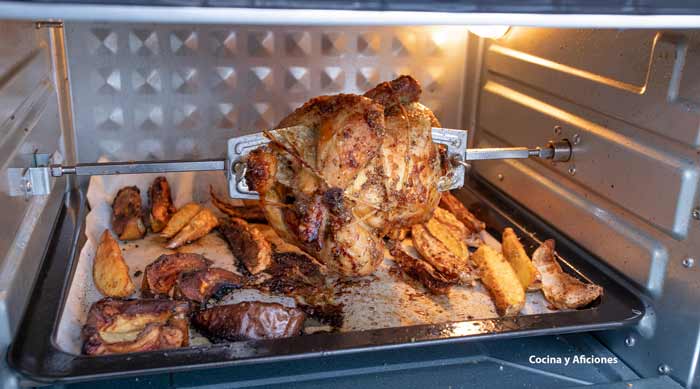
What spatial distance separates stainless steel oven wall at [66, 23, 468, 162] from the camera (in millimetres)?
2328

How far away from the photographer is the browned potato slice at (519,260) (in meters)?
1.88

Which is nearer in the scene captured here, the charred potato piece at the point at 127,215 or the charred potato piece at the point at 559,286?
the charred potato piece at the point at 559,286

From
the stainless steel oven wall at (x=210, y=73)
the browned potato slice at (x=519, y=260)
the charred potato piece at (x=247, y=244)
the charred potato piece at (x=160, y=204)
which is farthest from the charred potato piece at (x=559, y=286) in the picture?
the charred potato piece at (x=160, y=204)

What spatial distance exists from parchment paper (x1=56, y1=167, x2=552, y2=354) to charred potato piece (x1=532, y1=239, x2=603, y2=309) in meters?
0.06

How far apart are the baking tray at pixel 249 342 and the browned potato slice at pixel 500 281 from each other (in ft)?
0.49

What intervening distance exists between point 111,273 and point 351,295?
2.36 ft

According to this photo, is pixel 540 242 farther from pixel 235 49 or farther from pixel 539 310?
pixel 235 49

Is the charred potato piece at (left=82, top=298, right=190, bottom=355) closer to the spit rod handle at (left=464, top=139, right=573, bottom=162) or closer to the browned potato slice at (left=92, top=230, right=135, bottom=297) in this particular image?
the browned potato slice at (left=92, top=230, right=135, bottom=297)

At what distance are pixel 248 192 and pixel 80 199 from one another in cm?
90

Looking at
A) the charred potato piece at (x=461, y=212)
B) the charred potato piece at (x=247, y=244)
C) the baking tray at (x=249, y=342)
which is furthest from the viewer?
the charred potato piece at (x=461, y=212)

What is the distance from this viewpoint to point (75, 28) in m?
2.27

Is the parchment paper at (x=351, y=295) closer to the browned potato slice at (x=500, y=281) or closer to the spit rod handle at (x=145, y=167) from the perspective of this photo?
the browned potato slice at (x=500, y=281)

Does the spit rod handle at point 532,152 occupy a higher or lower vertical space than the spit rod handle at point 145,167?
higher

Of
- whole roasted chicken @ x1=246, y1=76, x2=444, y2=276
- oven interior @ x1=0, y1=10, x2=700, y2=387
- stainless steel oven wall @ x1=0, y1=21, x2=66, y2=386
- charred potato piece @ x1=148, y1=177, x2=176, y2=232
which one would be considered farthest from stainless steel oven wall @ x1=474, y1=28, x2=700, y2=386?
stainless steel oven wall @ x1=0, y1=21, x2=66, y2=386
